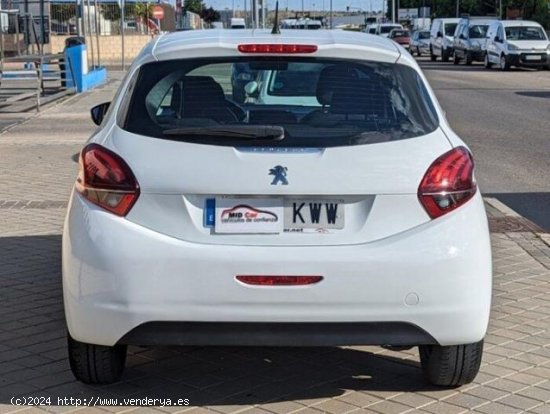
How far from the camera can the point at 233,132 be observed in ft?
14.5

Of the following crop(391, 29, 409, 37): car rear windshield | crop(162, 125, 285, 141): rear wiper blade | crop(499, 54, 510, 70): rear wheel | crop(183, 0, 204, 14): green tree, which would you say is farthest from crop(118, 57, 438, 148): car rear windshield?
crop(183, 0, 204, 14): green tree

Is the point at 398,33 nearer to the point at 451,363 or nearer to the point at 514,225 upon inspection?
the point at 514,225

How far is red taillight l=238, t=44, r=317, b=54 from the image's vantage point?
4629 mm

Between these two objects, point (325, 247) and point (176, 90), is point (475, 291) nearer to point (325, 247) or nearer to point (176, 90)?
point (325, 247)

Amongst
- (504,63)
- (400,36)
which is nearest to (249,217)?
(504,63)

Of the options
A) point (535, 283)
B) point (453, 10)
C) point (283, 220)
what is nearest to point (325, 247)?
point (283, 220)

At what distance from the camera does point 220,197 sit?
4.32 m

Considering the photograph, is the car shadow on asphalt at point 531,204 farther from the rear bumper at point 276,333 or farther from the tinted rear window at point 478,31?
the tinted rear window at point 478,31

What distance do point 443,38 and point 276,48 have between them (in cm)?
4785

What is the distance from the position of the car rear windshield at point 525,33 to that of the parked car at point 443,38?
10071 mm

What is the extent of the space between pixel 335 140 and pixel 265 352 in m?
1.60

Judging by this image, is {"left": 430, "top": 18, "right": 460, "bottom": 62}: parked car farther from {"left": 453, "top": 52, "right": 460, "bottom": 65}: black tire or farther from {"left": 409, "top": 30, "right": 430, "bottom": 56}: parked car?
{"left": 409, "top": 30, "right": 430, "bottom": 56}: parked car

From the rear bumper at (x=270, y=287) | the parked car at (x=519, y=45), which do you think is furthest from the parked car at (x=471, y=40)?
the rear bumper at (x=270, y=287)

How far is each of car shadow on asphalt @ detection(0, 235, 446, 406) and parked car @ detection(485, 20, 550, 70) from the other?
114ft
